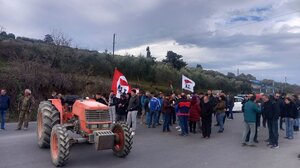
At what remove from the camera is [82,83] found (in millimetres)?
27766

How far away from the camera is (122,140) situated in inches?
372

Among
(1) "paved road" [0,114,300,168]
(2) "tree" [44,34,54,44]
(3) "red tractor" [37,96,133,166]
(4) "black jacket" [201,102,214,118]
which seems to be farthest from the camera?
(2) "tree" [44,34,54,44]

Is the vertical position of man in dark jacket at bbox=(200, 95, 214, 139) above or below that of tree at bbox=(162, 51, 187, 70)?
below

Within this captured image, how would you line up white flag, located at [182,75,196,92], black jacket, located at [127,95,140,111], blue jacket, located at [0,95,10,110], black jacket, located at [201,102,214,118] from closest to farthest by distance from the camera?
black jacket, located at [201,102,214,118] < black jacket, located at [127,95,140,111] < blue jacket, located at [0,95,10,110] < white flag, located at [182,75,196,92]

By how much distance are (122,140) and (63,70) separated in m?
20.2

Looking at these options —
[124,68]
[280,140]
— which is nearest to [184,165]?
[280,140]

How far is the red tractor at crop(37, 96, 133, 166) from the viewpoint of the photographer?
8.48m

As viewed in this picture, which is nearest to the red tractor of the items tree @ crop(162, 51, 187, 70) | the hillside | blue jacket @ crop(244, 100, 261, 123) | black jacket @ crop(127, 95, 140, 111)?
black jacket @ crop(127, 95, 140, 111)

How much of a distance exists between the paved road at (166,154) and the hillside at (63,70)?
10334 millimetres

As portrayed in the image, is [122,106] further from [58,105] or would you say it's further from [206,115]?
[58,105]

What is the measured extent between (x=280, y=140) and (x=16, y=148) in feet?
33.3

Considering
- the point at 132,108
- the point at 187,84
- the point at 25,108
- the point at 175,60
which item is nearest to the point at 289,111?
the point at 132,108

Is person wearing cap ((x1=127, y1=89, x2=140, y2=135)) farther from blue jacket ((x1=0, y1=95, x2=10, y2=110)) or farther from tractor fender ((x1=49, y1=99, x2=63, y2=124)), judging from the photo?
blue jacket ((x1=0, y1=95, x2=10, y2=110))

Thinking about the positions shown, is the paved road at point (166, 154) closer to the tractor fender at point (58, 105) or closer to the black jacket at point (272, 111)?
the black jacket at point (272, 111)
